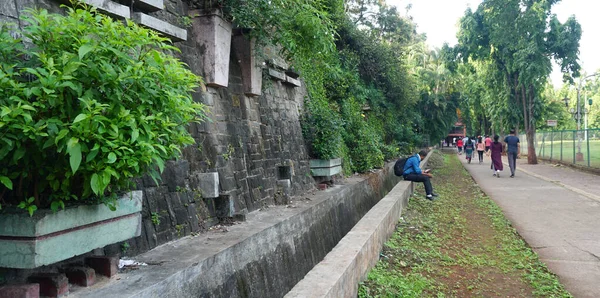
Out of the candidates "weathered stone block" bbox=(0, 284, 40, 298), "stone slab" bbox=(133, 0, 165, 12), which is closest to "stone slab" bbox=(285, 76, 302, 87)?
"stone slab" bbox=(133, 0, 165, 12)

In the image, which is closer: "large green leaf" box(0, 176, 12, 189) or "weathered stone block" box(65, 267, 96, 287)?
"large green leaf" box(0, 176, 12, 189)

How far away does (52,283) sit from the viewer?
2531 millimetres

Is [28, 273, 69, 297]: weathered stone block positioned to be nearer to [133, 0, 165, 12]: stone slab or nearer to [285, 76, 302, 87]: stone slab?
[133, 0, 165, 12]: stone slab

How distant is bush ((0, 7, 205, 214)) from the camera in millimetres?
2205

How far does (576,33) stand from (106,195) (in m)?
21.9

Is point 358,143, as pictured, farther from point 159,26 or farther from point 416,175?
point 159,26

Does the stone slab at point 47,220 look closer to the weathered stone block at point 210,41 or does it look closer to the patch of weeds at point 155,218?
the patch of weeds at point 155,218

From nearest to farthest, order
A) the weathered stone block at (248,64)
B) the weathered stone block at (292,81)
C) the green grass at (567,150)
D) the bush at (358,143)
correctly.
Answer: the weathered stone block at (248,64) → the weathered stone block at (292,81) → the bush at (358,143) → the green grass at (567,150)

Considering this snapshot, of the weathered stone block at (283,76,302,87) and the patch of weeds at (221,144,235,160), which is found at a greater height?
the weathered stone block at (283,76,302,87)

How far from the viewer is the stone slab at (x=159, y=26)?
→ 415 cm

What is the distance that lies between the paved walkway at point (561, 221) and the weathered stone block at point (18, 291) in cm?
448

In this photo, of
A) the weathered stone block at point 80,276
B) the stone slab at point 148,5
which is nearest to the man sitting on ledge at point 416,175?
the stone slab at point 148,5

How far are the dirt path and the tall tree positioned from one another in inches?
547

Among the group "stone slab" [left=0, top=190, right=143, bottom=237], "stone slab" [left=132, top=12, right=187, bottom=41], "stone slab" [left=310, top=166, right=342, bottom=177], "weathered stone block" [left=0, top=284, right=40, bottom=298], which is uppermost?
"stone slab" [left=132, top=12, right=187, bottom=41]
